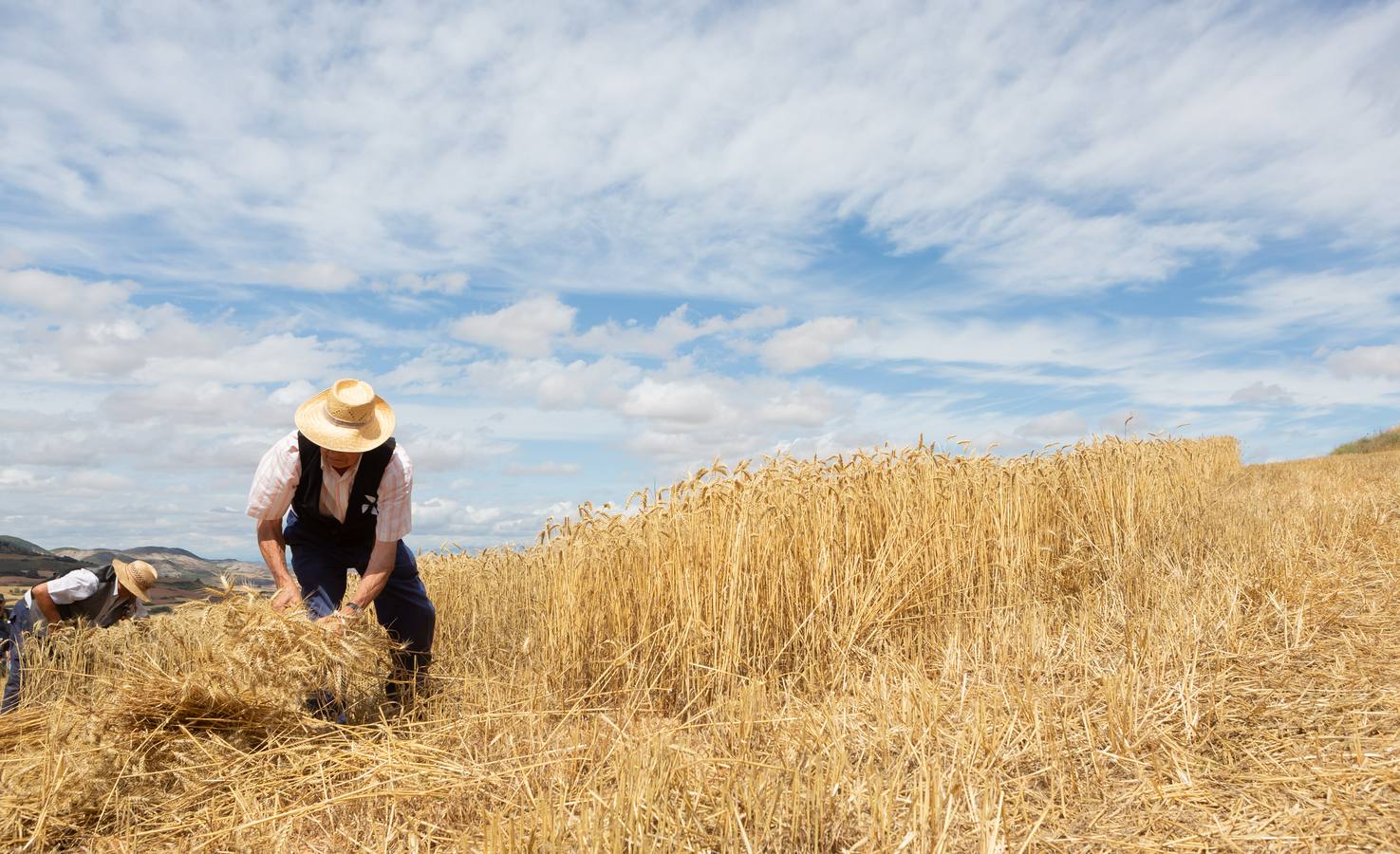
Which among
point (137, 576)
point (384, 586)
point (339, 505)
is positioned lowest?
point (137, 576)

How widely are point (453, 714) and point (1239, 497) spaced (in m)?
8.50

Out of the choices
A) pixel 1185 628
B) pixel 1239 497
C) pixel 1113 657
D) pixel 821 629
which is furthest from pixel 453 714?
pixel 1239 497

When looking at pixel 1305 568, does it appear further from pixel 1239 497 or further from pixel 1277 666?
pixel 1239 497

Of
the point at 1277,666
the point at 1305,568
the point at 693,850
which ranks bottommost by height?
the point at 693,850

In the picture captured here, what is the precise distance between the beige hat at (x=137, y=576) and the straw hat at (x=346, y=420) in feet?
11.8

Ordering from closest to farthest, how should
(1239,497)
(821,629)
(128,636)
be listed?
(821,629)
(128,636)
(1239,497)

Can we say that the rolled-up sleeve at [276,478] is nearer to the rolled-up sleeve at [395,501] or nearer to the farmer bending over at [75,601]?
the rolled-up sleeve at [395,501]

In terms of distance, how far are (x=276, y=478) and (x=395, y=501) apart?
1.69ft

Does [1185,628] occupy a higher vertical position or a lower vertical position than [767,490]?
lower

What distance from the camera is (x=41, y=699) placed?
16.2 feet

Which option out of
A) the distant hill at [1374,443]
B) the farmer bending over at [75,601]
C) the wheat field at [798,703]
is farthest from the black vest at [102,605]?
the distant hill at [1374,443]

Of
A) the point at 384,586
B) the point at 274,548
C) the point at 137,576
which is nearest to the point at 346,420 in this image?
the point at 274,548

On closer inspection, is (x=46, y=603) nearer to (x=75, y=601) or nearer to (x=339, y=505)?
(x=75, y=601)

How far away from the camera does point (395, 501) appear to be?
3.47 m
